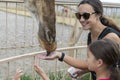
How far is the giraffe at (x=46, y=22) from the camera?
144 cm

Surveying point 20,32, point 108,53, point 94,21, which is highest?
point 94,21

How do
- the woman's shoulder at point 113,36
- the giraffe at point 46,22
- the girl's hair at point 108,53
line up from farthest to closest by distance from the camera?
the woman's shoulder at point 113,36 < the girl's hair at point 108,53 < the giraffe at point 46,22

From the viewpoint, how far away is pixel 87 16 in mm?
1866

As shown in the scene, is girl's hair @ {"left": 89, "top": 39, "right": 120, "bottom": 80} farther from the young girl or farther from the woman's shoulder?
the woman's shoulder

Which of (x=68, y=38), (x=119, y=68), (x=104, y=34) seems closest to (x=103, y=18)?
(x=104, y=34)

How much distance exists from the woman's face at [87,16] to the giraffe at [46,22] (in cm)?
42

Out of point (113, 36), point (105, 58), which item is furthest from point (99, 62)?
point (113, 36)

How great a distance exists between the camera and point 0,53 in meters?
3.85

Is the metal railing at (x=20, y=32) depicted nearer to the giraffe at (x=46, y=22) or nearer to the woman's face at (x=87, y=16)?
the woman's face at (x=87, y=16)

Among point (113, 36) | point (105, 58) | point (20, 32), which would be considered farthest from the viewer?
point (20, 32)

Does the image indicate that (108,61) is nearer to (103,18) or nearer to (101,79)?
(101,79)

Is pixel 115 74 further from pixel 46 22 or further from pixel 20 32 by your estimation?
pixel 20 32

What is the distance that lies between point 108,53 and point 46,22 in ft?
1.16

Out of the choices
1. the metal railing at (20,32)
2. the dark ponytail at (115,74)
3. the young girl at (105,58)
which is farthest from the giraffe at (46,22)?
the metal railing at (20,32)
